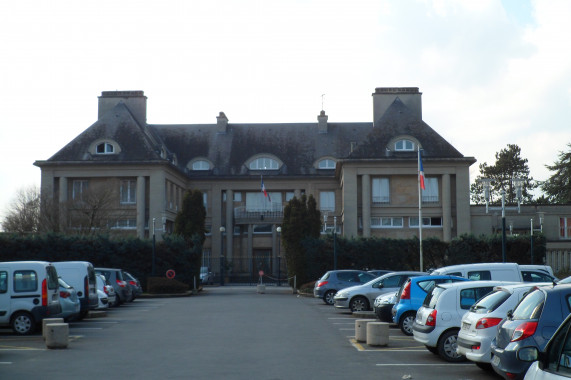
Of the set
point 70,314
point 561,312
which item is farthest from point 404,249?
point 561,312

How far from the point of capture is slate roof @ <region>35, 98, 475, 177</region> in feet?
195

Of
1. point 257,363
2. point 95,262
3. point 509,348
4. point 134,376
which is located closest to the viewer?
point 509,348

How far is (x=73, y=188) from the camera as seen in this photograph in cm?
6012

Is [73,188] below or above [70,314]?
above

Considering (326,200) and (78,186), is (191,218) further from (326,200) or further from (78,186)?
(326,200)

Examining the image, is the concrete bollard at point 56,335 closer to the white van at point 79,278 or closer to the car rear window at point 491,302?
the white van at point 79,278

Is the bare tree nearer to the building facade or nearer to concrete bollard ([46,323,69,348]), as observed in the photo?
the building facade

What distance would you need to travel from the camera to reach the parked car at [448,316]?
46.2ft

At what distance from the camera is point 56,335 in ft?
53.3

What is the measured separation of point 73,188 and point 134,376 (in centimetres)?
5020

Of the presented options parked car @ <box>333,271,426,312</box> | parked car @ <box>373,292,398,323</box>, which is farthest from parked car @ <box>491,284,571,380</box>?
parked car @ <box>333,271,426,312</box>

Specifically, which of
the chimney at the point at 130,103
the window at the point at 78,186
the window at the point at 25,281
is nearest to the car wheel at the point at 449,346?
the window at the point at 25,281

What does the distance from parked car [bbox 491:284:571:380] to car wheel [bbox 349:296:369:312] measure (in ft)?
52.0

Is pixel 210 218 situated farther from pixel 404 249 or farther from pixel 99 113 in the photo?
pixel 404 249
